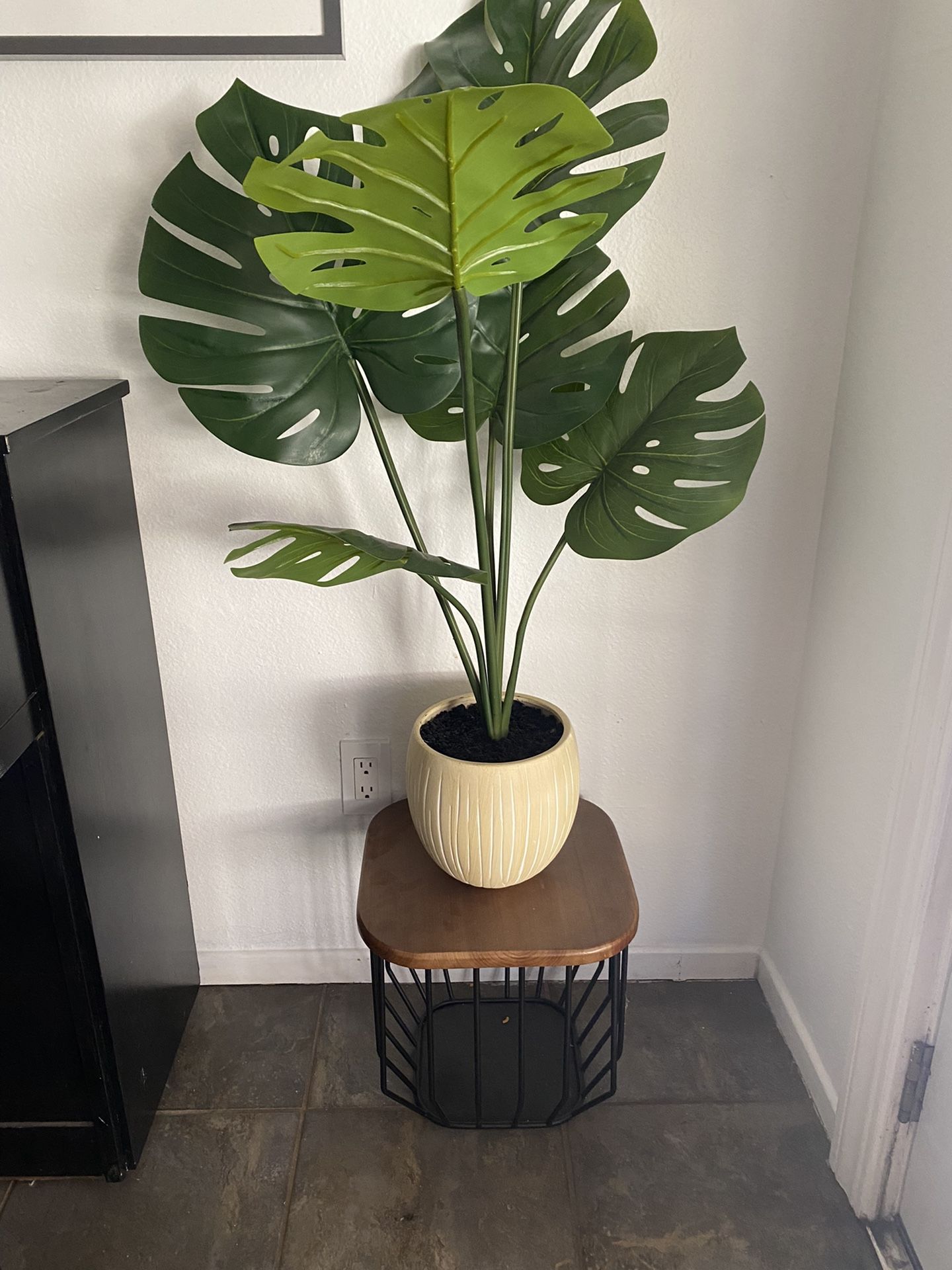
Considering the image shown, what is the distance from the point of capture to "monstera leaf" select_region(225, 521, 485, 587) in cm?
91

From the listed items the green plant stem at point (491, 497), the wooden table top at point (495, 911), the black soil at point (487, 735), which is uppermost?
the green plant stem at point (491, 497)

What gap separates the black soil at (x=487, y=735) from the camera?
3.78ft

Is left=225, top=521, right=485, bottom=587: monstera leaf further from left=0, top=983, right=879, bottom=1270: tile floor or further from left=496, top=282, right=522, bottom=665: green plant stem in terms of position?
left=0, top=983, right=879, bottom=1270: tile floor

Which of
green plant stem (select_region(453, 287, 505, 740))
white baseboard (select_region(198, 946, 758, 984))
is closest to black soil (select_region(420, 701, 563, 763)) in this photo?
green plant stem (select_region(453, 287, 505, 740))

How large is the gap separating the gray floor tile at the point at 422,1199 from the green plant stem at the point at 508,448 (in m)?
0.61

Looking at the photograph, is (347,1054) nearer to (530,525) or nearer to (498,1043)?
(498,1043)

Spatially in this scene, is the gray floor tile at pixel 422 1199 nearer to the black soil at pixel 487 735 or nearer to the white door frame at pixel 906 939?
the white door frame at pixel 906 939

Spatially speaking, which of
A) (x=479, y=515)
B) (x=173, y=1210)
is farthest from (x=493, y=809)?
(x=173, y=1210)

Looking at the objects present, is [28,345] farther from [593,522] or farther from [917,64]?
[917,64]

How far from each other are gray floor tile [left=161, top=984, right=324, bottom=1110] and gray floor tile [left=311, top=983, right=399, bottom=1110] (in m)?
0.02

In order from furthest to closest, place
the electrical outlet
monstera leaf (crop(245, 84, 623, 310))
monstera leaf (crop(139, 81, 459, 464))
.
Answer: the electrical outlet → monstera leaf (crop(139, 81, 459, 464)) → monstera leaf (crop(245, 84, 623, 310))

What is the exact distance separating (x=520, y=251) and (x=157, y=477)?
2.28ft

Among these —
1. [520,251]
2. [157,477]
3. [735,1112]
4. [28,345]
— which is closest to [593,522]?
[520,251]

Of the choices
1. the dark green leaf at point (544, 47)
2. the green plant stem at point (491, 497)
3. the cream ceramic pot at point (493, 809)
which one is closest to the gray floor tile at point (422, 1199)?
the cream ceramic pot at point (493, 809)
